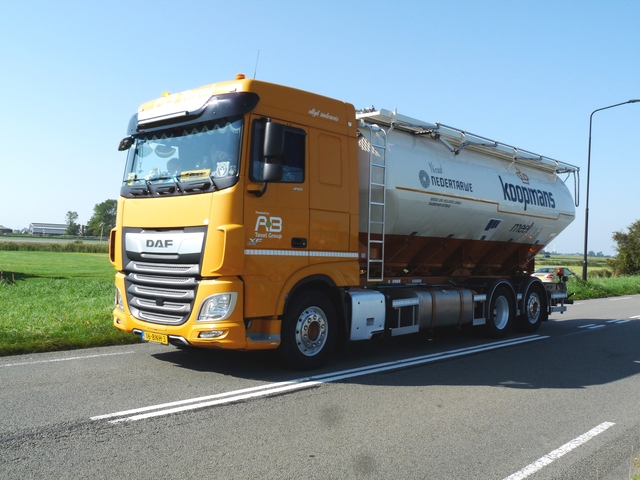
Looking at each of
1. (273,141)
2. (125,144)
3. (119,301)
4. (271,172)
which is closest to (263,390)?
(271,172)

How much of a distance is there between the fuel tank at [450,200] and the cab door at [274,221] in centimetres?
146

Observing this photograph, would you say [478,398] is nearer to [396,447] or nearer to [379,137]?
[396,447]

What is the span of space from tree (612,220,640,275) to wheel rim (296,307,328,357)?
172 ft

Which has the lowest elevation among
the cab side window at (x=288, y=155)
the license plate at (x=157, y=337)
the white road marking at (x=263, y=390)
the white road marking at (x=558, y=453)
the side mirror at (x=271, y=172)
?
the white road marking at (x=558, y=453)

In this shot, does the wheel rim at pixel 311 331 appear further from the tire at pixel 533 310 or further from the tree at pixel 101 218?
the tree at pixel 101 218

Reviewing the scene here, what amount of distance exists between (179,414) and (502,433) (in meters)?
3.00

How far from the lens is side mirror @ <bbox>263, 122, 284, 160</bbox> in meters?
6.84

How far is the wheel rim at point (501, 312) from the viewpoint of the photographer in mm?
11906

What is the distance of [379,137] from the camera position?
8.91 m

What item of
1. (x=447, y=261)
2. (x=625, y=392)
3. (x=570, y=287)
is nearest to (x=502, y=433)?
(x=625, y=392)

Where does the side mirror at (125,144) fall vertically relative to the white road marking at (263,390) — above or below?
above

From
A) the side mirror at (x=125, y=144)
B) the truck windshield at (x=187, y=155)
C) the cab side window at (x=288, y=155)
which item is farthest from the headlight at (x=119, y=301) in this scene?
the cab side window at (x=288, y=155)

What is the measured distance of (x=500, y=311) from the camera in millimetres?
11984

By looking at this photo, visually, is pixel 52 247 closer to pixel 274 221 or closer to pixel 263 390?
pixel 274 221
